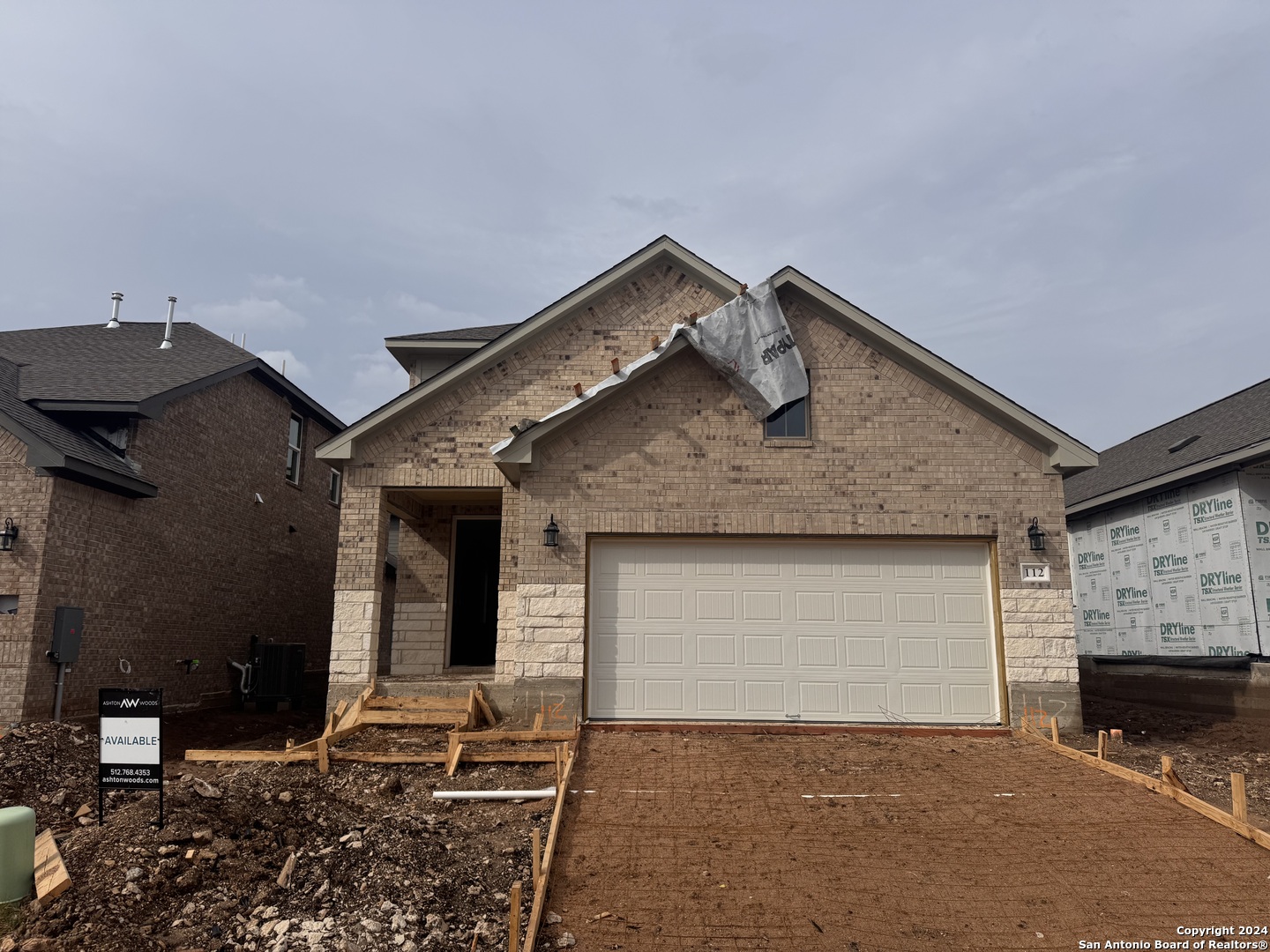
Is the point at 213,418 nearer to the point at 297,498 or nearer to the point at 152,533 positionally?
the point at 152,533

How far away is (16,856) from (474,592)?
9.21 m

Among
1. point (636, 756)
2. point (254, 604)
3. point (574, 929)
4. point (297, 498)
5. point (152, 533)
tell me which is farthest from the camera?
point (297, 498)

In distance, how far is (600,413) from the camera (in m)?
12.5

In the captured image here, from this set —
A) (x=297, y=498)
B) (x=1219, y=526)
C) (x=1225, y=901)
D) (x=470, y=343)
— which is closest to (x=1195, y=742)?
(x=1219, y=526)

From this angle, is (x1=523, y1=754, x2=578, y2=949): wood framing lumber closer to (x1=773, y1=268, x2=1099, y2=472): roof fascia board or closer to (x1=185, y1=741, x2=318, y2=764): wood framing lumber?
(x1=185, y1=741, x2=318, y2=764): wood framing lumber

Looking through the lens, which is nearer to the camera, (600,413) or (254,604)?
(600,413)

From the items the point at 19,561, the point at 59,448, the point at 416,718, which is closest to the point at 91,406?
the point at 59,448

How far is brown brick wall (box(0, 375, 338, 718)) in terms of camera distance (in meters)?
13.6

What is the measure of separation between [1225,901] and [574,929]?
188 inches

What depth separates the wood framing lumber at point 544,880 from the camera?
227 inches

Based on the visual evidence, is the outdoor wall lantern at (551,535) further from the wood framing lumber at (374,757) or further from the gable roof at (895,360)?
the wood framing lumber at (374,757)

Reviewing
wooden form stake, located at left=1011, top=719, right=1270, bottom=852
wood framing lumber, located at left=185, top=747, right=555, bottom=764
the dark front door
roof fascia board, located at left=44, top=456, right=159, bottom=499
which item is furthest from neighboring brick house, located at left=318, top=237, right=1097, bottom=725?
Result: roof fascia board, located at left=44, top=456, right=159, bottom=499

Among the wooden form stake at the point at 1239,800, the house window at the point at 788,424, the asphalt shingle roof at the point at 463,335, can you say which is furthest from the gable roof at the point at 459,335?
the wooden form stake at the point at 1239,800

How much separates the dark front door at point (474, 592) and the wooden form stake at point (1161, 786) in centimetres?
885
